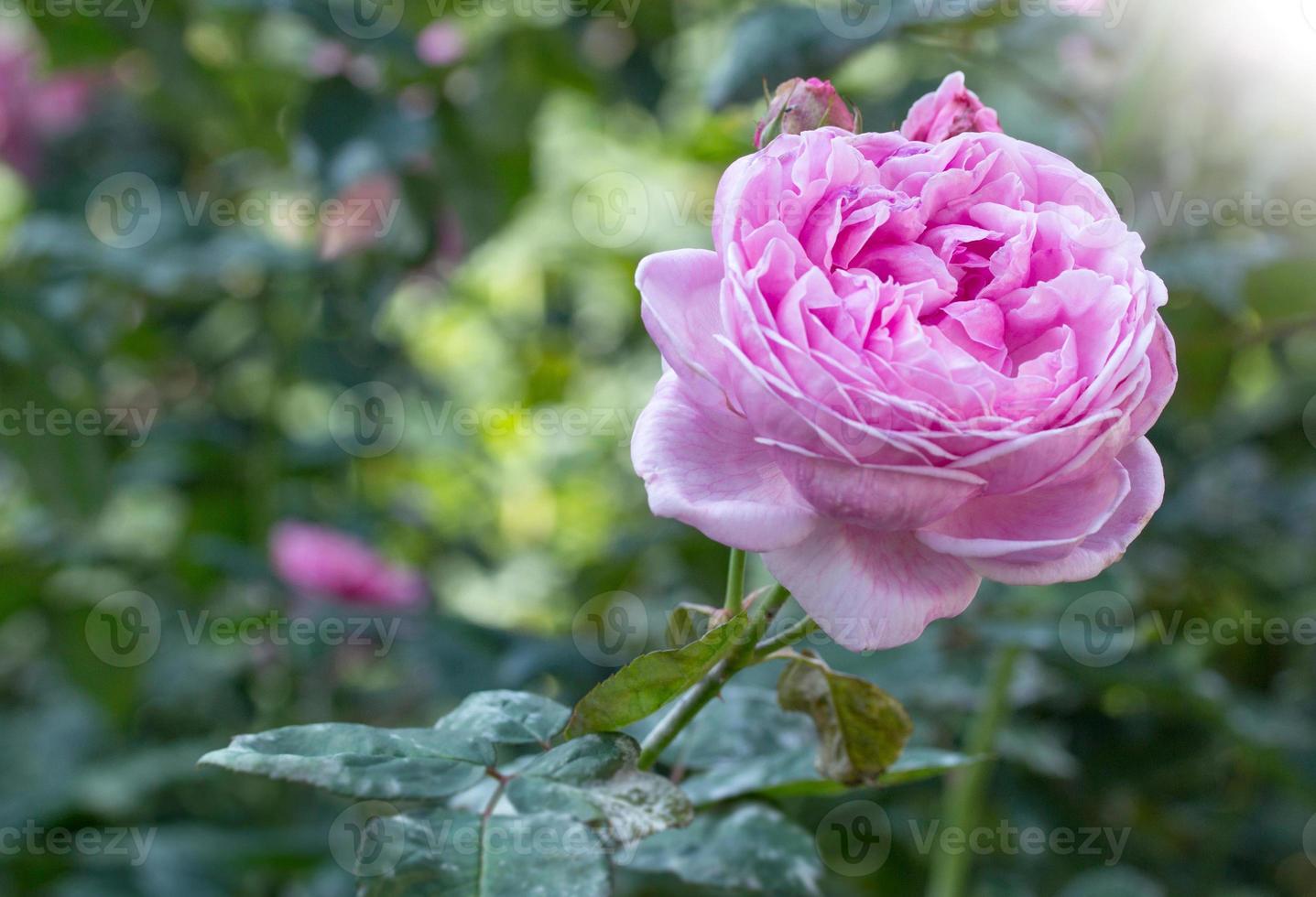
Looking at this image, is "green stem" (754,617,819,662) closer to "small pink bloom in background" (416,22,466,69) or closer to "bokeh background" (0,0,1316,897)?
"bokeh background" (0,0,1316,897)

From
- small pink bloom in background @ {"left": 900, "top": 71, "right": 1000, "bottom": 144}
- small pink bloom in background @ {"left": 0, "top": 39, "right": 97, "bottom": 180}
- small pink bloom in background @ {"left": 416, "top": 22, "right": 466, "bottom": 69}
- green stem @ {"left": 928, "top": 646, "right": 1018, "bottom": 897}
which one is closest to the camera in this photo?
small pink bloom in background @ {"left": 900, "top": 71, "right": 1000, "bottom": 144}

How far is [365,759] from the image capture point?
53cm

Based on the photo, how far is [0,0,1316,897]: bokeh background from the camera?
115cm

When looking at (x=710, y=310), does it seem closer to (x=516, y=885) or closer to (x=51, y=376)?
(x=516, y=885)


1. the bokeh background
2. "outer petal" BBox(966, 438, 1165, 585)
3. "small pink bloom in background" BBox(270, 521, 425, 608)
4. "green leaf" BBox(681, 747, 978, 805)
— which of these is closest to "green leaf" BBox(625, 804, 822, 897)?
"green leaf" BBox(681, 747, 978, 805)

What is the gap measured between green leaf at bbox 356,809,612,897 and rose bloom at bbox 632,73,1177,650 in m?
0.15

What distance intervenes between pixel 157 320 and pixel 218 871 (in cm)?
87

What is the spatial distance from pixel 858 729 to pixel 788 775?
6 centimetres

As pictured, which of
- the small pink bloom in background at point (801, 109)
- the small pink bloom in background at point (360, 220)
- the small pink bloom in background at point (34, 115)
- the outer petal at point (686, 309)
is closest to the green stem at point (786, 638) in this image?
the outer petal at point (686, 309)

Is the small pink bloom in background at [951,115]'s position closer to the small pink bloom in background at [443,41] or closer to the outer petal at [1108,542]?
the outer petal at [1108,542]

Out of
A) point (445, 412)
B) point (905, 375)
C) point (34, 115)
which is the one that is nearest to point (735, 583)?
point (905, 375)

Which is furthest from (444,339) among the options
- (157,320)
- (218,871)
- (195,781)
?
(218,871)

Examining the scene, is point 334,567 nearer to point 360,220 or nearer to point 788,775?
point 360,220

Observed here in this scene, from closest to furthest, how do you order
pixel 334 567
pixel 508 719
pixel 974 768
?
pixel 508 719 → pixel 974 768 → pixel 334 567
